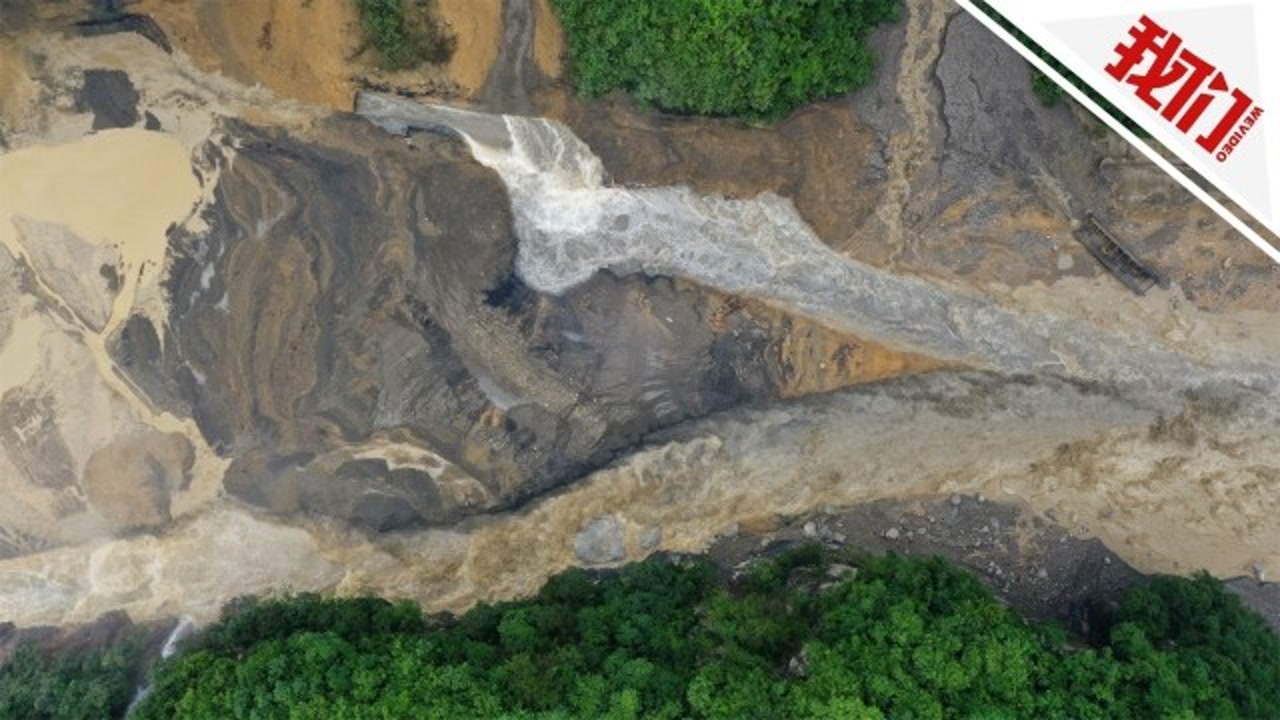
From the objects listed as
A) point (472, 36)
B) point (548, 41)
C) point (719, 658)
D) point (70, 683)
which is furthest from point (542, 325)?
point (70, 683)

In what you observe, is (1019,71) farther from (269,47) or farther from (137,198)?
(137,198)

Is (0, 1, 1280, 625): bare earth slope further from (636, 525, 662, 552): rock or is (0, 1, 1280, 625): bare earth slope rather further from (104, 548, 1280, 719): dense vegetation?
(104, 548, 1280, 719): dense vegetation

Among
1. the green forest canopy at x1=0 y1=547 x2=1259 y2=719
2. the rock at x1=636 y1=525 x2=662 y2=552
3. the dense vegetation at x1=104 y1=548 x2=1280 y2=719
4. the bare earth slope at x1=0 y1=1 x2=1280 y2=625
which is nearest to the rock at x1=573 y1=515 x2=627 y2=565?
the bare earth slope at x1=0 y1=1 x2=1280 y2=625

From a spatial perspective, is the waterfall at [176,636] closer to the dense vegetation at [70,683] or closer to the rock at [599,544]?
the dense vegetation at [70,683]

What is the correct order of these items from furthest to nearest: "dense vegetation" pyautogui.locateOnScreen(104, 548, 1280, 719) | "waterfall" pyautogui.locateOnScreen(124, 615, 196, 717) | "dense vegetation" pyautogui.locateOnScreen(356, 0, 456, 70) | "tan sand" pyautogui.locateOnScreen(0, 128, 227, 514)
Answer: "tan sand" pyautogui.locateOnScreen(0, 128, 227, 514)
"waterfall" pyautogui.locateOnScreen(124, 615, 196, 717)
"dense vegetation" pyautogui.locateOnScreen(356, 0, 456, 70)
"dense vegetation" pyautogui.locateOnScreen(104, 548, 1280, 719)

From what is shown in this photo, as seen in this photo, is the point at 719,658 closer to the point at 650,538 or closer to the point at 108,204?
the point at 650,538

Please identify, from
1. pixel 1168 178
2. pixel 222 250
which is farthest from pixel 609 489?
pixel 1168 178

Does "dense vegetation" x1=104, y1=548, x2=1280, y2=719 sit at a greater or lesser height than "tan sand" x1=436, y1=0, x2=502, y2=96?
lesser
